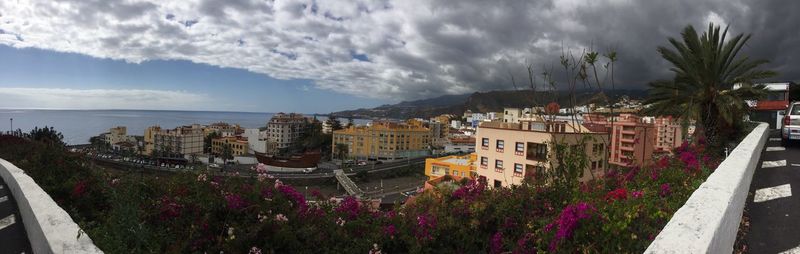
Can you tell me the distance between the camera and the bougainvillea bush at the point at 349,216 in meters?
2.93

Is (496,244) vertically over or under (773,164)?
under

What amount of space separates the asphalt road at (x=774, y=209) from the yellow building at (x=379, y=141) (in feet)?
220

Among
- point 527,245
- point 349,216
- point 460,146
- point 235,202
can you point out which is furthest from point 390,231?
point 460,146

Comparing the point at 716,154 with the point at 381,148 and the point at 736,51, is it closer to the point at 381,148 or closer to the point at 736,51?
the point at 736,51

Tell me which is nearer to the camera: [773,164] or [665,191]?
[665,191]

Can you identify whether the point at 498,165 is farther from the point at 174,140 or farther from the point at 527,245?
the point at 174,140

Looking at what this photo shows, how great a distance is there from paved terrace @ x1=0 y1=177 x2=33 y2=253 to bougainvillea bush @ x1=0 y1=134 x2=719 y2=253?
0.40 m

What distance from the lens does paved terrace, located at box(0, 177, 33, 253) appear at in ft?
11.6

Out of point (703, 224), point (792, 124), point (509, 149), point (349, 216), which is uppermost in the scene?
point (792, 124)

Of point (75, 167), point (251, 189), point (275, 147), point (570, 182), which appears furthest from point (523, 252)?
point (275, 147)

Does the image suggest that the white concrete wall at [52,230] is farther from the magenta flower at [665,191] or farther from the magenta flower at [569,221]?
the magenta flower at [665,191]

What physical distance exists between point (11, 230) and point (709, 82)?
13.5 m

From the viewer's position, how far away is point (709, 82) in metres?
10.3

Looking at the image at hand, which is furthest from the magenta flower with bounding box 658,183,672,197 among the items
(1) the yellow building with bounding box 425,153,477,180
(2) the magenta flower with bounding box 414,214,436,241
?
(1) the yellow building with bounding box 425,153,477,180
